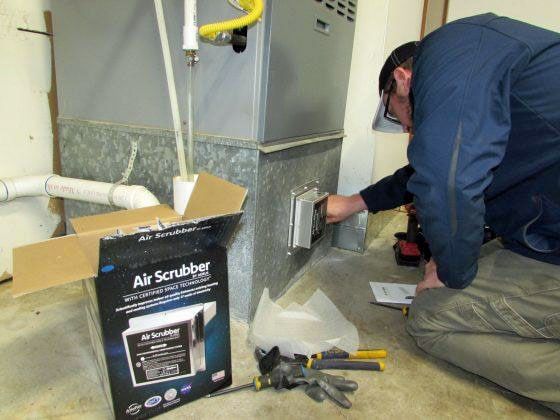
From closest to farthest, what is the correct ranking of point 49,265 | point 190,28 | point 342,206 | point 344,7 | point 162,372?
1. point 49,265
2. point 162,372
3. point 190,28
4. point 344,7
5. point 342,206

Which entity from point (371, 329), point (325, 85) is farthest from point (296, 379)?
point (325, 85)

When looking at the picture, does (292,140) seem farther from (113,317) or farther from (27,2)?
(27,2)

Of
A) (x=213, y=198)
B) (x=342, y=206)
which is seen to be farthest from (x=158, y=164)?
(x=342, y=206)

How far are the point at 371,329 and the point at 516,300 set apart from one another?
36 cm

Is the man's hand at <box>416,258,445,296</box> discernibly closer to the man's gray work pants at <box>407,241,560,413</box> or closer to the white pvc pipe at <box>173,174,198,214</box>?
the man's gray work pants at <box>407,241,560,413</box>

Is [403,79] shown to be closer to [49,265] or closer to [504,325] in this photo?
[504,325]

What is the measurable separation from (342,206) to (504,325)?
631 millimetres

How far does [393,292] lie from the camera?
1.27 meters

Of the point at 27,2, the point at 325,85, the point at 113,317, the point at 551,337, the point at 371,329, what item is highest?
the point at 27,2

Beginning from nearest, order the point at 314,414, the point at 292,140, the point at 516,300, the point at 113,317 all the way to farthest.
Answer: the point at 113,317, the point at 314,414, the point at 516,300, the point at 292,140

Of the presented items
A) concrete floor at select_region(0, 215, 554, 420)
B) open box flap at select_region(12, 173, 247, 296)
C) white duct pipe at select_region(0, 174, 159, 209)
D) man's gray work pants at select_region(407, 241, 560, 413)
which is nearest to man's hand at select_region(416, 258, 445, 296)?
man's gray work pants at select_region(407, 241, 560, 413)

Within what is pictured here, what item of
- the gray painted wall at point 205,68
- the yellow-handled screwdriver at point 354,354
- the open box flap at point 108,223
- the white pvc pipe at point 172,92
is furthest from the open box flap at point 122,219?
the yellow-handled screwdriver at point 354,354

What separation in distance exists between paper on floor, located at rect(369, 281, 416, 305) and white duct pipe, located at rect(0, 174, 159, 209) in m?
0.75

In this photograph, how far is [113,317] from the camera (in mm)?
624
